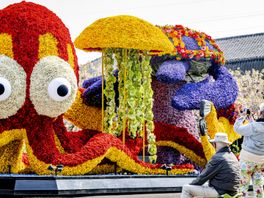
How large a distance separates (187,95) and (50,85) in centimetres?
459

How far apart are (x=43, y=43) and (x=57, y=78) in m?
0.86

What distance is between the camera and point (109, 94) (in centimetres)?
1720

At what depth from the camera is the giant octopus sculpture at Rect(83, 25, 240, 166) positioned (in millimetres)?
18484

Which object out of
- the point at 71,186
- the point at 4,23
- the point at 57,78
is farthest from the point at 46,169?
the point at 4,23

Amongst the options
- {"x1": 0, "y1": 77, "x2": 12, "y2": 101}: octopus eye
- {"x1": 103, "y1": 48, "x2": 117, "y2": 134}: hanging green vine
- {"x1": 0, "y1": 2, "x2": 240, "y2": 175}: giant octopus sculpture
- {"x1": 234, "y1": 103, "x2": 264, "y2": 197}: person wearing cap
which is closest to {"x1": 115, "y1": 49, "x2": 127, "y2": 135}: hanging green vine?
{"x1": 103, "y1": 48, "x2": 117, "y2": 134}: hanging green vine

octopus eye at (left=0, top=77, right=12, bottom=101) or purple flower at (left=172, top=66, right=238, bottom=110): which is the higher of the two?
octopus eye at (left=0, top=77, right=12, bottom=101)

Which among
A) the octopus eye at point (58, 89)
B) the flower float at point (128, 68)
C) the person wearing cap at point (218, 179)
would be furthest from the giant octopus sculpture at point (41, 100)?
the person wearing cap at point (218, 179)

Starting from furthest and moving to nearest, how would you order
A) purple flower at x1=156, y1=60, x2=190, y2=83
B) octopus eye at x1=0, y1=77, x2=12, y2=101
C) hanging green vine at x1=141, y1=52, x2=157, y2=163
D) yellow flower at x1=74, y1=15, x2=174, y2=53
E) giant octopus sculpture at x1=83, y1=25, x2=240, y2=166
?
giant octopus sculpture at x1=83, y1=25, x2=240, y2=166 → purple flower at x1=156, y1=60, x2=190, y2=83 → hanging green vine at x1=141, y1=52, x2=157, y2=163 → yellow flower at x1=74, y1=15, x2=174, y2=53 → octopus eye at x1=0, y1=77, x2=12, y2=101

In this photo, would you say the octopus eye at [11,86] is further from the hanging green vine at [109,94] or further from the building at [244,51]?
the building at [244,51]

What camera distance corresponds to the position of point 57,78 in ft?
49.1

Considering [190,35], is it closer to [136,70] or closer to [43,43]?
[136,70]

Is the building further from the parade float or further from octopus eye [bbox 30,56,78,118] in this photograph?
octopus eye [bbox 30,56,78,118]

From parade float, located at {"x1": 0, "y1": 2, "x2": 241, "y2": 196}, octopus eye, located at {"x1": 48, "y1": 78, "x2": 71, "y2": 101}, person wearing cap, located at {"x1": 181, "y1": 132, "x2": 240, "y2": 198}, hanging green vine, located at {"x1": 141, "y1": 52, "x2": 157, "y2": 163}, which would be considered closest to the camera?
person wearing cap, located at {"x1": 181, "y1": 132, "x2": 240, "y2": 198}

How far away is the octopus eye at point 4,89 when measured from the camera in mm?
14641
